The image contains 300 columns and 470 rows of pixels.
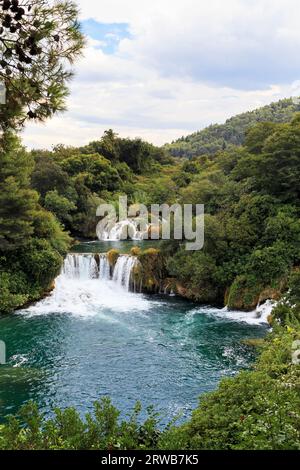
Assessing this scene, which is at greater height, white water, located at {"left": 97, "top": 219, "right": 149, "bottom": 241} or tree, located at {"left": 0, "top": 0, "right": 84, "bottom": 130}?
tree, located at {"left": 0, "top": 0, "right": 84, "bottom": 130}

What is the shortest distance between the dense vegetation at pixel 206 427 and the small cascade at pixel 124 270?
49.0 feet

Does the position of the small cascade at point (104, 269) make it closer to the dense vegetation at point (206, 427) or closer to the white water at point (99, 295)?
the white water at point (99, 295)

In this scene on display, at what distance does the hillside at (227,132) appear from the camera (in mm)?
85675

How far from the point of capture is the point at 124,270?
2230 centimetres

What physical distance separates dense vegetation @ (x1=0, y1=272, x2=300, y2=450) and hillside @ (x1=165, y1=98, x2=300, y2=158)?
78.4 m

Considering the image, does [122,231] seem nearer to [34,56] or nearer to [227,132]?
[34,56]

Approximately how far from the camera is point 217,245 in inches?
771

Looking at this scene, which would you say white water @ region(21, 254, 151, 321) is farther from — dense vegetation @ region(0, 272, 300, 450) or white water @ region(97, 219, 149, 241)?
dense vegetation @ region(0, 272, 300, 450)

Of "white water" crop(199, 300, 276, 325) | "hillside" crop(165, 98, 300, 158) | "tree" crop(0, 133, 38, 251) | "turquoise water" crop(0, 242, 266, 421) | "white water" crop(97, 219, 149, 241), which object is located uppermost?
"hillside" crop(165, 98, 300, 158)

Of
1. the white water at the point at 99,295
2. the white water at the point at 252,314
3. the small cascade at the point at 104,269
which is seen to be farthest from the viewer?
the small cascade at the point at 104,269

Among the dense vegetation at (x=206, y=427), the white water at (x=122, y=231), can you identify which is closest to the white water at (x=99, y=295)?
the white water at (x=122, y=231)

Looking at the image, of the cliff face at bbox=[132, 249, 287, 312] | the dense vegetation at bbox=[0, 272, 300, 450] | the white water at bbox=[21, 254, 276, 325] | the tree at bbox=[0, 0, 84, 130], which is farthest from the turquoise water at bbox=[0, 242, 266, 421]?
the tree at bbox=[0, 0, 84, 130]

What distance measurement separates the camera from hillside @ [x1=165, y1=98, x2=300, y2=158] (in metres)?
85.7
